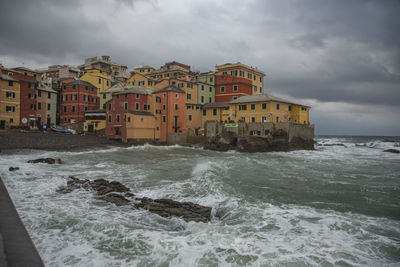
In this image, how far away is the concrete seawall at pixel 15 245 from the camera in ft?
16.4

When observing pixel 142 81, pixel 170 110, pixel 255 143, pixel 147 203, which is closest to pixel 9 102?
pixel 142 81

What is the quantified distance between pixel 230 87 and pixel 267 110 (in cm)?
1697

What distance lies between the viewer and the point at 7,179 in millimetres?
15664

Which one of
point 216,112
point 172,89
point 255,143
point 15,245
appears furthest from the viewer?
point 216,112

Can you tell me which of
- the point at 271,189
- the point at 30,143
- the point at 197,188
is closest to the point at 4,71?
the point at 30,143

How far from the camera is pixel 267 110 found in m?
46.8

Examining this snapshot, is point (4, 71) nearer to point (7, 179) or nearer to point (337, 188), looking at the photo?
point (7, 179)

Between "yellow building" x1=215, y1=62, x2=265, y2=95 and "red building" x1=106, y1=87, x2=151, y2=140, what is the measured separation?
23463mm

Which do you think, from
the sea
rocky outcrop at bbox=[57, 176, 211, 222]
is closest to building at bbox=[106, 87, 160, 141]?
the sea

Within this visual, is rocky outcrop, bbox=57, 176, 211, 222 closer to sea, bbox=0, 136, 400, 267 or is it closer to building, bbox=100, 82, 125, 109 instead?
sea, bbox=0, 136, 400, 267

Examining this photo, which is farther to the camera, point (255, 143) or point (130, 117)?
point (130, 117)

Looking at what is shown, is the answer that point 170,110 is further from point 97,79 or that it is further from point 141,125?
point 97,79

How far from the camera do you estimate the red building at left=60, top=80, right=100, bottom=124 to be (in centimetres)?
5697

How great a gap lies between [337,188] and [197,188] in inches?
362
